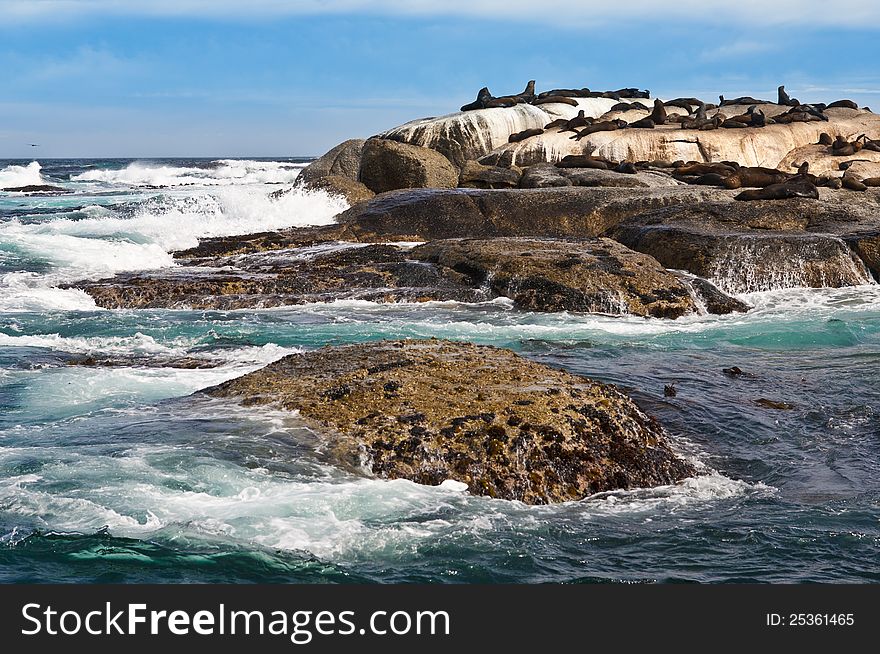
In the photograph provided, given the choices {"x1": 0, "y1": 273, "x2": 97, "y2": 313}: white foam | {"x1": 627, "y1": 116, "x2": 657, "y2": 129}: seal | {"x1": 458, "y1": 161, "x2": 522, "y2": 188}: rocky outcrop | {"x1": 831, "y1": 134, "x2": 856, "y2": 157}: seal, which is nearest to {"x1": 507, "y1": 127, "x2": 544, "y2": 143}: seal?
{"x1": 627, "y1": 116, "x2": 657, "y2": 129}: seal

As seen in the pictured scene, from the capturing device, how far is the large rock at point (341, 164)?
28.8 metres

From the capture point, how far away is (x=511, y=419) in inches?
266

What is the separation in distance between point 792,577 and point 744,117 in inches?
1139

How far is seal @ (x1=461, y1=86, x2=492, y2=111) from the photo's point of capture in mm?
32694

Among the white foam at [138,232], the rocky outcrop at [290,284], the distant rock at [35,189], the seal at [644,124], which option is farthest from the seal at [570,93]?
the distant rock at [35,189]

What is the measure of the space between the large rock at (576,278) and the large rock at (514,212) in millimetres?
4168

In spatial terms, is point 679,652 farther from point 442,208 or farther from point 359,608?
point 442,208

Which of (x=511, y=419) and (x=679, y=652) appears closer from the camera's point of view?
(x=679, y=652)

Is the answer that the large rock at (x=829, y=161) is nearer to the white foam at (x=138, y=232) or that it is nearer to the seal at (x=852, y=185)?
the seal at (x=852, y=185)

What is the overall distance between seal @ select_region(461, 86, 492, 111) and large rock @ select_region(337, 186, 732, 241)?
38.1 ft

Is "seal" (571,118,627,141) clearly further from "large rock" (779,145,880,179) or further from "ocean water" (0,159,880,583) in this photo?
"ocean water" (0,159,880,583)

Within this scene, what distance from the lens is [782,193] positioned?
803 inches

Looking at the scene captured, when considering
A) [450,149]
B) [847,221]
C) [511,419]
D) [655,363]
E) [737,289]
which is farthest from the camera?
Result: [450,149]

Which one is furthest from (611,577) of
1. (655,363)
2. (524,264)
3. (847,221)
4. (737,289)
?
(847,221)
